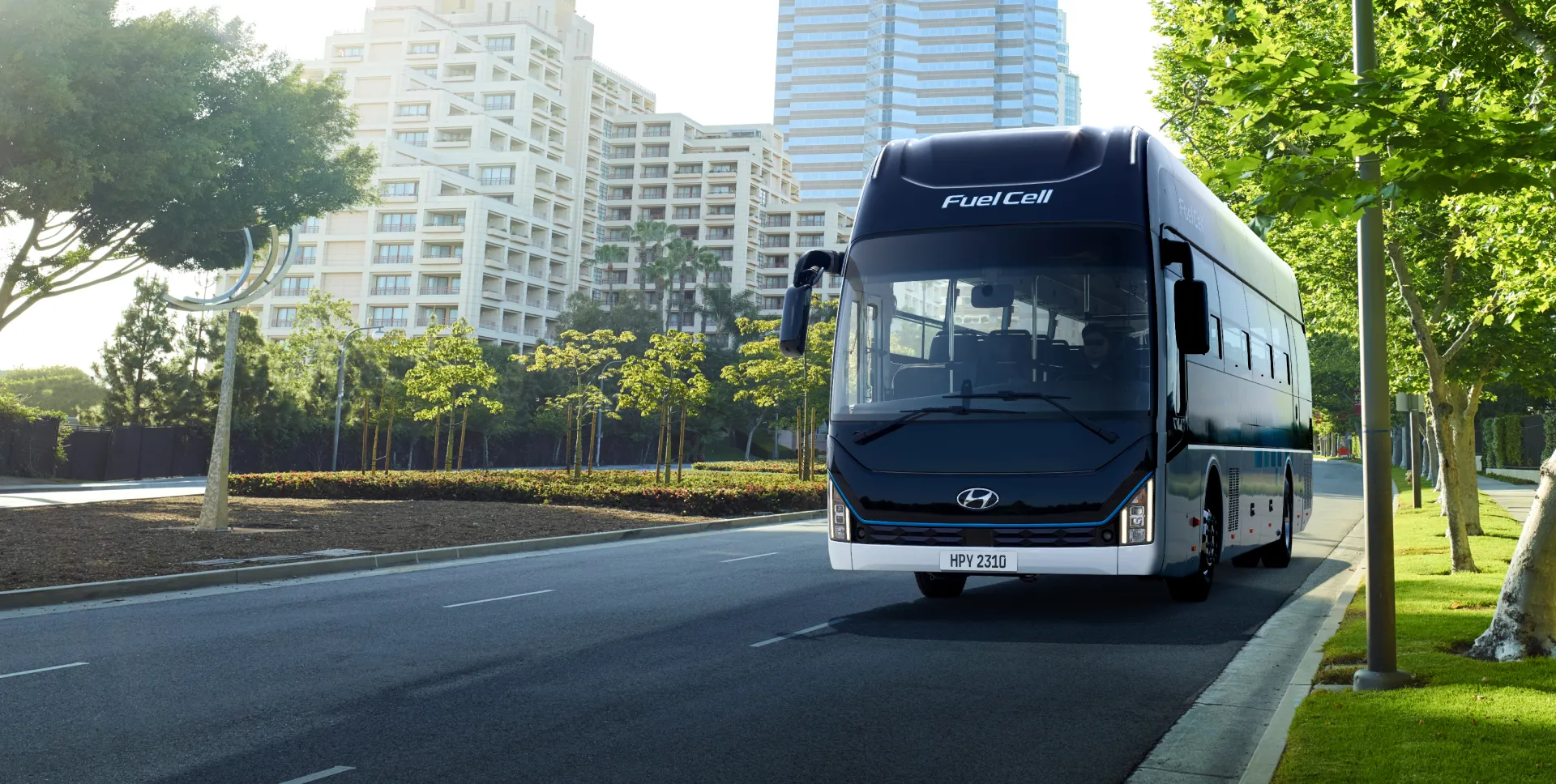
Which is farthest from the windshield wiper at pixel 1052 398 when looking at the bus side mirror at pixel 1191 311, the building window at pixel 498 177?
the building window at pixel 498 177

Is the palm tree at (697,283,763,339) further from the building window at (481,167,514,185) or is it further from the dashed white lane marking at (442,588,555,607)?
the dashed white lane marking at (442,588,555,607)

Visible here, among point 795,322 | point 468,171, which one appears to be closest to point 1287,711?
point 795,322

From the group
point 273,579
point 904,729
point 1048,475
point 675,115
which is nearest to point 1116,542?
point 1048,475

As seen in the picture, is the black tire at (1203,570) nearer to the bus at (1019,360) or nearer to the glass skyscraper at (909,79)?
the bus at (1019,360)

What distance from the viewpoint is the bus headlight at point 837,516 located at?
391 inches

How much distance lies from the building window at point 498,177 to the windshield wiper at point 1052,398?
101 m

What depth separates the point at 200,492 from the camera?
33.5 m

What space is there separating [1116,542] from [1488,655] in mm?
2399

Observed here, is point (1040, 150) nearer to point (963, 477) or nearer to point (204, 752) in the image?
point (963, 477)

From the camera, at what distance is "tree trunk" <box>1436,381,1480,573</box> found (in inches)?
581

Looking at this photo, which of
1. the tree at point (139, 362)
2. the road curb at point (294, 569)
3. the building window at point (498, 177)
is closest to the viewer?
the road curb at point (294, 569)

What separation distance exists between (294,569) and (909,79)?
177094 millimetres

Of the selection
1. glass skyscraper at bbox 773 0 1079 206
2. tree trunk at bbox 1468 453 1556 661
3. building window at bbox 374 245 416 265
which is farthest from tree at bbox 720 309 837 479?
glass skyscraper at bbox 773 0 1079 206

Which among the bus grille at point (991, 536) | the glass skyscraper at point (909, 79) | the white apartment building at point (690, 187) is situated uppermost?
the glass skyscraper at point (909, 79)
